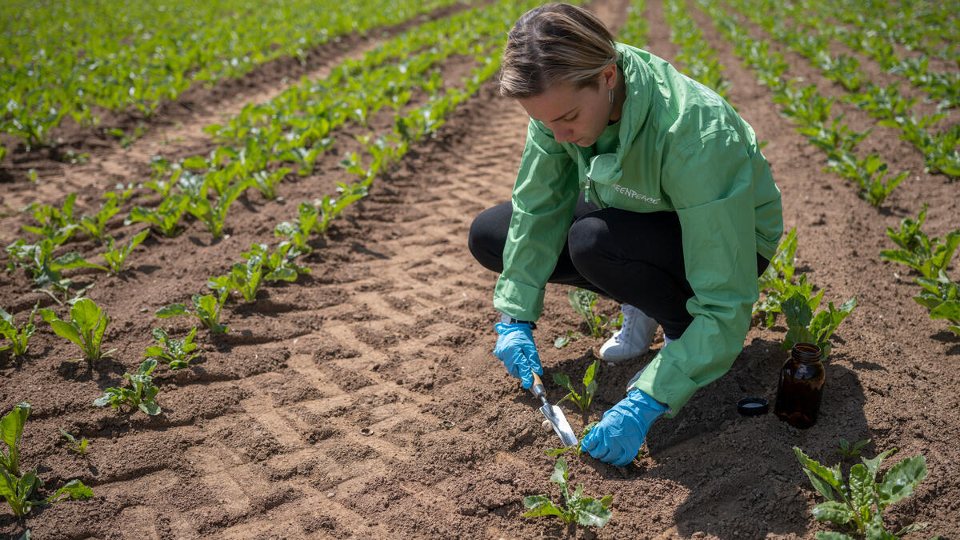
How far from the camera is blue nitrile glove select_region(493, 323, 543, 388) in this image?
112 inches

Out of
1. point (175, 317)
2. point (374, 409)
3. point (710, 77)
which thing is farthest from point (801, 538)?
point (710, 77)

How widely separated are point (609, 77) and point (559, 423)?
4.48 feet

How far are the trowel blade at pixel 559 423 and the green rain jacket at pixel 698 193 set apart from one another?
0.49m

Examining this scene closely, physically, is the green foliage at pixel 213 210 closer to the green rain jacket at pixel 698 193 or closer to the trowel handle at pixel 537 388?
the trowel handle at pixel 537 388

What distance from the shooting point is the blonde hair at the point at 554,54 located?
2.15m

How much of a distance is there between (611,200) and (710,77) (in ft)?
18.3

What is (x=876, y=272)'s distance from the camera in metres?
3.69

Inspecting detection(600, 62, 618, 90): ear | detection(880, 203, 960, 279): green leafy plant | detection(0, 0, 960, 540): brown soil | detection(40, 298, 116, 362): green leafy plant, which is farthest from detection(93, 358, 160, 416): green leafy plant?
detection(880, 203, 960, 279): green leafy plant

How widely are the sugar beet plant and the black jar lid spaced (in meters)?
2.50

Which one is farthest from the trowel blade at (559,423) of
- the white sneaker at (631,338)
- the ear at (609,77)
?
the ear at (609,77)

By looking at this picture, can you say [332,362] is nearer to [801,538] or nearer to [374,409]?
[374,409]

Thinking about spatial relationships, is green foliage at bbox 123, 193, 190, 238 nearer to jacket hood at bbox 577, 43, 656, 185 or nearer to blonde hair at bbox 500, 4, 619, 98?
blonde hair at bbox 500, 4, 619, 98

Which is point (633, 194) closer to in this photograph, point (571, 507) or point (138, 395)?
point (571, 507)

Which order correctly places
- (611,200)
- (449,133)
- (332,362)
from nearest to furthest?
(611,200), (332,362), (449,133)
